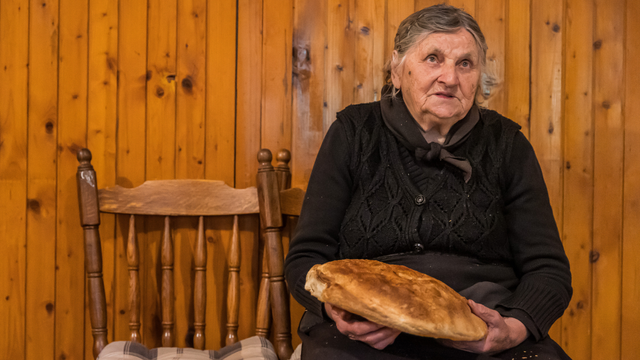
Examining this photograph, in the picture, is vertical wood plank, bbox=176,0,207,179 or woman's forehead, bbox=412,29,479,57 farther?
vertical wood plank, bbox=176,0,207,179

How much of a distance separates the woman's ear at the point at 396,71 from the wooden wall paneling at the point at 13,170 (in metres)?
1.26

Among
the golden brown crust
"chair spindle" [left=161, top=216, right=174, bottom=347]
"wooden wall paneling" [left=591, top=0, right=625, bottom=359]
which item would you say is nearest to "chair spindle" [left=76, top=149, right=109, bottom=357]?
"chair spindle" [left=161, top=216, right=174, bottom=347]

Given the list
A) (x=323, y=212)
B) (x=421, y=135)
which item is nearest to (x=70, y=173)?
(x=323, y=212)

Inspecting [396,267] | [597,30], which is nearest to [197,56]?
[396,267]

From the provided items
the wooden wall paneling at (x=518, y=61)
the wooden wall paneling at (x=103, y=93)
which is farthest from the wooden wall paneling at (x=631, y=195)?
the wooden wall paneling at (x=103, y=93)

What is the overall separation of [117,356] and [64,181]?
662 millimetres

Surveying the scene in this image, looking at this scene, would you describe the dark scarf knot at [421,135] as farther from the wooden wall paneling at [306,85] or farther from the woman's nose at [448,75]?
the wooden wall paneling at [306,85]

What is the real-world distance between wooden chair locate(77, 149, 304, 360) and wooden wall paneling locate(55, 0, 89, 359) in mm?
200

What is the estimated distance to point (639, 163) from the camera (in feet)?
5.23

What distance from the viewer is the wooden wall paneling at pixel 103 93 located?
1.56m

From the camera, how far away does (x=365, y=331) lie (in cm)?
82

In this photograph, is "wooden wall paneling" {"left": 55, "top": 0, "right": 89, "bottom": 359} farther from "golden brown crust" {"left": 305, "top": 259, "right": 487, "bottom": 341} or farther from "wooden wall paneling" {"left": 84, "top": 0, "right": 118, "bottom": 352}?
"golden brown crust" {"left": 305, "top": 259, "right": 487, "bottom": 341}

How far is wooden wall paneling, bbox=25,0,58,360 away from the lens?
5.05 ft

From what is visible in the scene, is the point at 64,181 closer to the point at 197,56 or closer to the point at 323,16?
the point at 197,56
